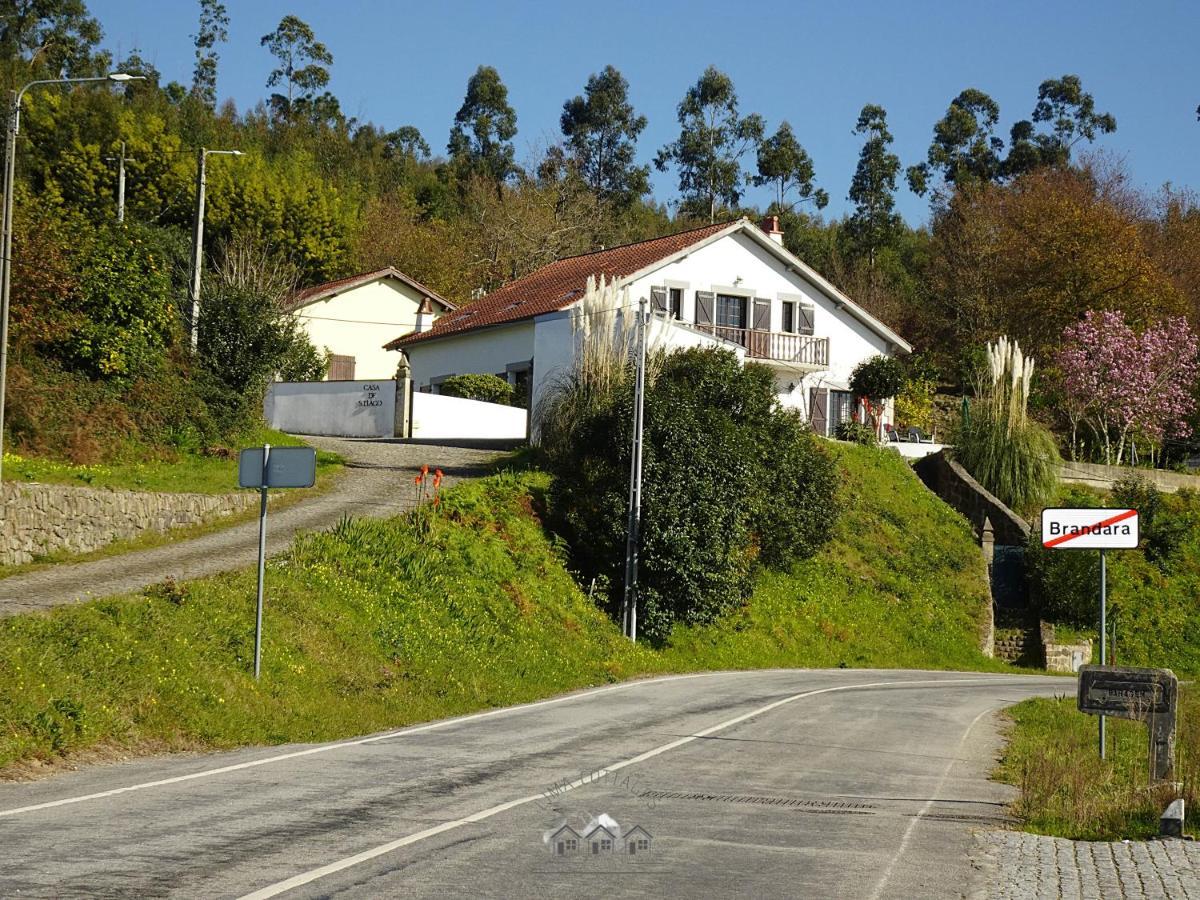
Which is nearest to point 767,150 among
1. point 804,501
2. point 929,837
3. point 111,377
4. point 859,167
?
point 859,167

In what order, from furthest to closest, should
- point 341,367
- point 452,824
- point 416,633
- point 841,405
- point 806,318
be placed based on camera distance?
point 341,367 < point 841,405 < point 806,318 < point 416,633 < point 452,824

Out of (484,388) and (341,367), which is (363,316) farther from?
(484,388)

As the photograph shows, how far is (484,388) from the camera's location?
46.5 meters

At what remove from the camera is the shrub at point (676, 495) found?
28938mm

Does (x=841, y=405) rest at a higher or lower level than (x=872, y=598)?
higher

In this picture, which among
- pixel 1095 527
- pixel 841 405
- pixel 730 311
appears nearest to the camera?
pixel 1095 527

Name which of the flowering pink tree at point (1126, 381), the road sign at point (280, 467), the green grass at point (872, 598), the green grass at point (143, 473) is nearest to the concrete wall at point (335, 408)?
the green grass at point (143, 473)

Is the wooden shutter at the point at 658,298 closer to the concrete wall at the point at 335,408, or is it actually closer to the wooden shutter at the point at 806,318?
the wooden shutter at the point at 806,318

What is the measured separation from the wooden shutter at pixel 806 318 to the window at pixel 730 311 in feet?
7.40

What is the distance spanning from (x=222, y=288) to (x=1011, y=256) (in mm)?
38864

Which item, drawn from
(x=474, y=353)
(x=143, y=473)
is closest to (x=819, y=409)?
(x=474, y=353)

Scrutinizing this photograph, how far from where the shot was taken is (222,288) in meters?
32.9

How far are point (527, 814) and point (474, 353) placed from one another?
3952 centimetres

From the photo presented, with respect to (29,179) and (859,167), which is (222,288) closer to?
(29,179)
